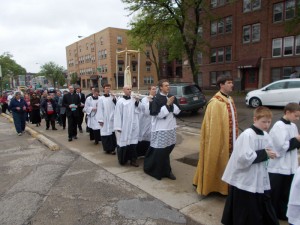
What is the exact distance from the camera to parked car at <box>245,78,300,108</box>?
13.4 metres

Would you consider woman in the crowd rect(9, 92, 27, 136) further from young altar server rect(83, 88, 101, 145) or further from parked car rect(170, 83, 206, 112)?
parked car rect(170, 83, 206, 112)

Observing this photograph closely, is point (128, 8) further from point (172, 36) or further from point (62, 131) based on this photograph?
point (62, 131)

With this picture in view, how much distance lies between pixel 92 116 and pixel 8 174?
3.21 m

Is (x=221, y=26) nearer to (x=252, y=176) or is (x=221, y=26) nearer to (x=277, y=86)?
(x=277, y=86)

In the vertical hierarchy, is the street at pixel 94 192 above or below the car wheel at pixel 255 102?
below

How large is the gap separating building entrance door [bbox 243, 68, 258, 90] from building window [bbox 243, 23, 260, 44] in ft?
9.63

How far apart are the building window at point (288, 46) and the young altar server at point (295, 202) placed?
83.5 ft

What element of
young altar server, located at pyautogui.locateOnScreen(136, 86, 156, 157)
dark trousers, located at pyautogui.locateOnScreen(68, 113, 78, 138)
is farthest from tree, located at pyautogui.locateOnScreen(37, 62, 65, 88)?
young altar server, located at pyautogui.locateOnScreen(136, 86, 156, 157)

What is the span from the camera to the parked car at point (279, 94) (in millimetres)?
13359

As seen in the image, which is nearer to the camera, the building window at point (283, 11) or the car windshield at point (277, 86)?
the car windshield at point (277, 86)

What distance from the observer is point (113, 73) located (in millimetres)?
53031

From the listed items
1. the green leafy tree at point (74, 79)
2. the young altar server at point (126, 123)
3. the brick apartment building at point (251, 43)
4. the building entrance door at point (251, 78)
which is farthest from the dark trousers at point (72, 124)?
the green leafy tree at point (74, 79)

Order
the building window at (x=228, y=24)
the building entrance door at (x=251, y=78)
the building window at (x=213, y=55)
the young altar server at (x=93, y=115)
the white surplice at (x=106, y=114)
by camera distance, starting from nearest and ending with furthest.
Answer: the white surplice at (x=106, y=114), the young altar server at (x=93, y=115), the building entrance door at (x=251, y=78), the building window at (x=228, y=24), the building window at (x=213, y=55)

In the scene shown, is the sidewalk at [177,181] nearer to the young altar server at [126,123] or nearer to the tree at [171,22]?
the young altar server at [126,123]
